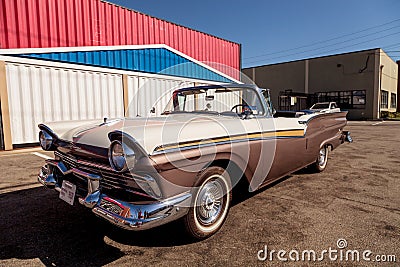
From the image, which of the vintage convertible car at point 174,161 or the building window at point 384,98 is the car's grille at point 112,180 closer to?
the vintage convertible car at point 174,161

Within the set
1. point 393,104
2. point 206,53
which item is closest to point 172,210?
point 206,53

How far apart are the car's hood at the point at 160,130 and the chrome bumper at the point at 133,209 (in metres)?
0.37

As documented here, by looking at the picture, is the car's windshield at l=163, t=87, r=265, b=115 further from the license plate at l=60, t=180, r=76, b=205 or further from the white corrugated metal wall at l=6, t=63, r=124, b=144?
the white corrugated metal wall at l=6, t=63, r=124, b=144

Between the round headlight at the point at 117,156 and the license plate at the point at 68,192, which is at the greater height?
the round headlight at the point at 117,156

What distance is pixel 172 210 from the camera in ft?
6.16

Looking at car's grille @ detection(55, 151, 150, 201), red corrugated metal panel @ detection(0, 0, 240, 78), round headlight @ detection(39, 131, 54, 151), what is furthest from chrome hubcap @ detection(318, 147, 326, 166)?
red corrugated metal panel @ detection(0, 0, 240, 78)

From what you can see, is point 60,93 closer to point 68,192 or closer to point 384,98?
point 68,192

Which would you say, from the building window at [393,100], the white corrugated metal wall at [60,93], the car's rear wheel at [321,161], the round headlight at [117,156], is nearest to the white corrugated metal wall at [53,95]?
the white corrugated metal wall at [60,93]

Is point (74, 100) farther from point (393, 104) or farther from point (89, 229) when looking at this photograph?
point (393, 104)

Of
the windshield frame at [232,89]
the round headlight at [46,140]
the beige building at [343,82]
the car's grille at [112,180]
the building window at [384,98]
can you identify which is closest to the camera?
the car's grille at [112,180]

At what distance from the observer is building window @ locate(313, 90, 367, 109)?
70.2 feet

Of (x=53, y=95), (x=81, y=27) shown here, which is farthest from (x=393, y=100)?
(x=53, y=95)

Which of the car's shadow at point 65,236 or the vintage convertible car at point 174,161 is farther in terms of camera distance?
the car's shadow at point 65,236

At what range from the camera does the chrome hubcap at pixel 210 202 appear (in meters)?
2.21
